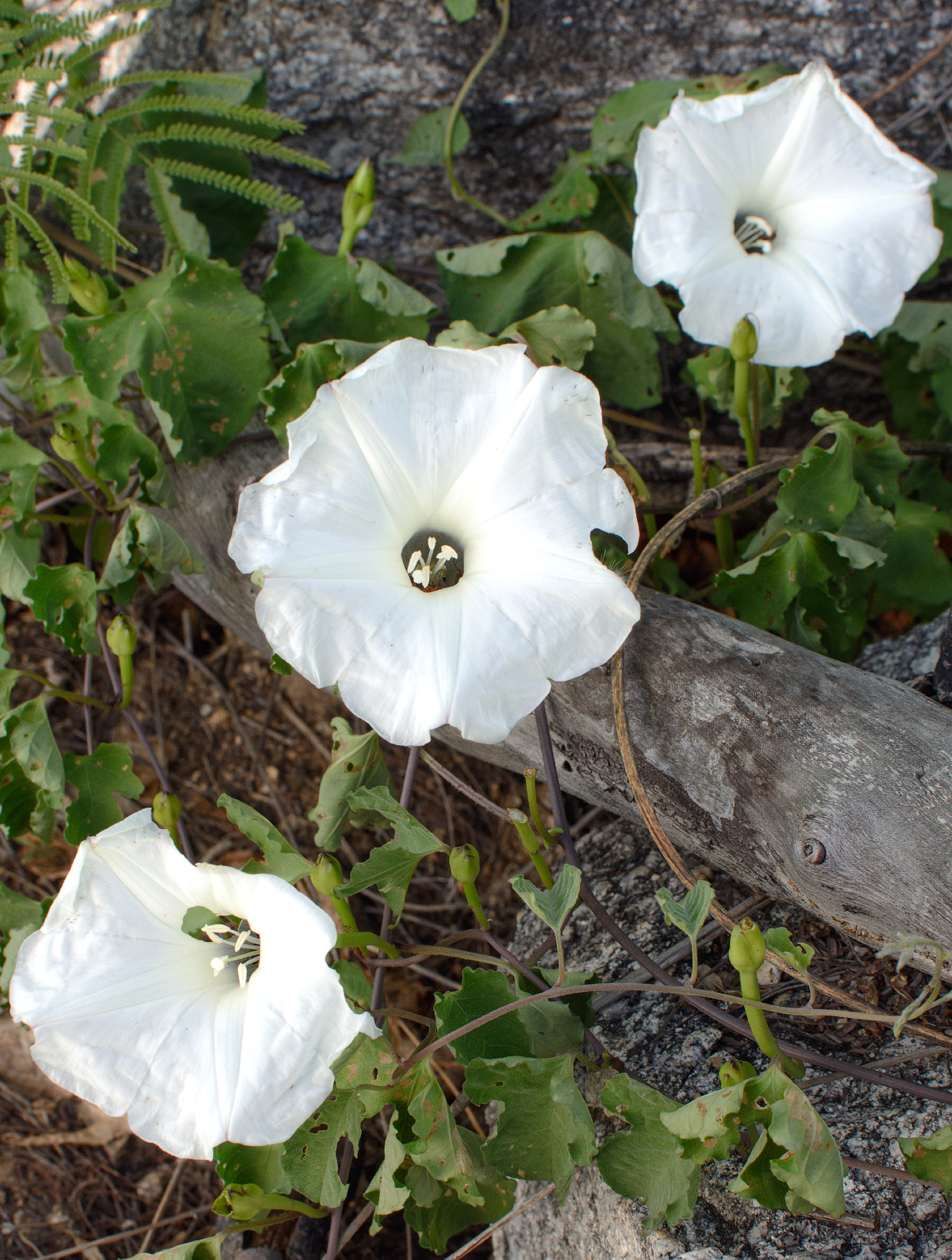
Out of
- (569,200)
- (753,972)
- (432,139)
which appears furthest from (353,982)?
(432,139)

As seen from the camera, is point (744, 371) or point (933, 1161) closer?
point (933, 1161)

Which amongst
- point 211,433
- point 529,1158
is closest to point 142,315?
point 211,433

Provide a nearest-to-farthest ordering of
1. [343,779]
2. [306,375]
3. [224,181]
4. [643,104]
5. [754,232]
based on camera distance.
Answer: [343,779]
[306,375]
[754,232]
[224,181]
[643,104]

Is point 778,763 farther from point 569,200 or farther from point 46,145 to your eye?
point 46,145

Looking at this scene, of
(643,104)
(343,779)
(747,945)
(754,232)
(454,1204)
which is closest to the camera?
(747,945)

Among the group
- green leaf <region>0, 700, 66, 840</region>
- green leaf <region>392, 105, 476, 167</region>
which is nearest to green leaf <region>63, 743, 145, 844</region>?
green leaf <region>0, 700, 66, 840</region>

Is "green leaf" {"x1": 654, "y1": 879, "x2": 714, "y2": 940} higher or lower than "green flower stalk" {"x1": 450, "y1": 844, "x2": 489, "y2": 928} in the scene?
lower

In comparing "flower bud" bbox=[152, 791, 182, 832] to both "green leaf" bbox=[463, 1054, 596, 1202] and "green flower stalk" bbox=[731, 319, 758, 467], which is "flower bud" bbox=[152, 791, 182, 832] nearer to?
"green leaf" bbox=[463, 1054, 596, 1202]
